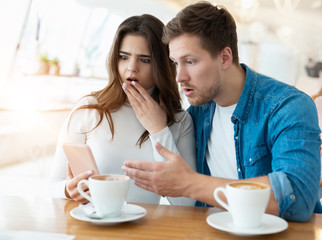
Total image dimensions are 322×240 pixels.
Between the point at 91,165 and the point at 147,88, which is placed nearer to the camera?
the point at 91,165

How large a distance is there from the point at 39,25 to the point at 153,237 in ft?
22.1

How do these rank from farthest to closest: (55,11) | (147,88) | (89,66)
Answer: (89,66)
(55,11)
(147,88)

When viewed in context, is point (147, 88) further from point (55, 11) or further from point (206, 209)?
point (55, 11)

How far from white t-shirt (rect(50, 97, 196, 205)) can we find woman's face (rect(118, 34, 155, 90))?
6.2 inches

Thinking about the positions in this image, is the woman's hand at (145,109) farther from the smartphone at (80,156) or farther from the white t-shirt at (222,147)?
the smartphone at (80,156)

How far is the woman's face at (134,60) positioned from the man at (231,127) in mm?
159

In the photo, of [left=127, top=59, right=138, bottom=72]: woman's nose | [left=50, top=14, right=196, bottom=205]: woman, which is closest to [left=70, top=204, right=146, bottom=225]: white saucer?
[left=50, top=14, right=196, bottom=205]: woman

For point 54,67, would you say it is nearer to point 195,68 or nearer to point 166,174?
point 195,68

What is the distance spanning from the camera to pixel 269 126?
1.49 metres

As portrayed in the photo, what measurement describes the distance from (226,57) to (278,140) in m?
0.46

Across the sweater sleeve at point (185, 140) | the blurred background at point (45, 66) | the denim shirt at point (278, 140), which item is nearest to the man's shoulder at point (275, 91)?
the denim shirt at point (278, 140)

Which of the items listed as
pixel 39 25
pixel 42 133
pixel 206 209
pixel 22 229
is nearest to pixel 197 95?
pixel 206 209

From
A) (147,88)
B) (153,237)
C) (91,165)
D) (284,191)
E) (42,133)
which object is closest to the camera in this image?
(153,237)

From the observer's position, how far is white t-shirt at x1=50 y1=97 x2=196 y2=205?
1.69 meters
